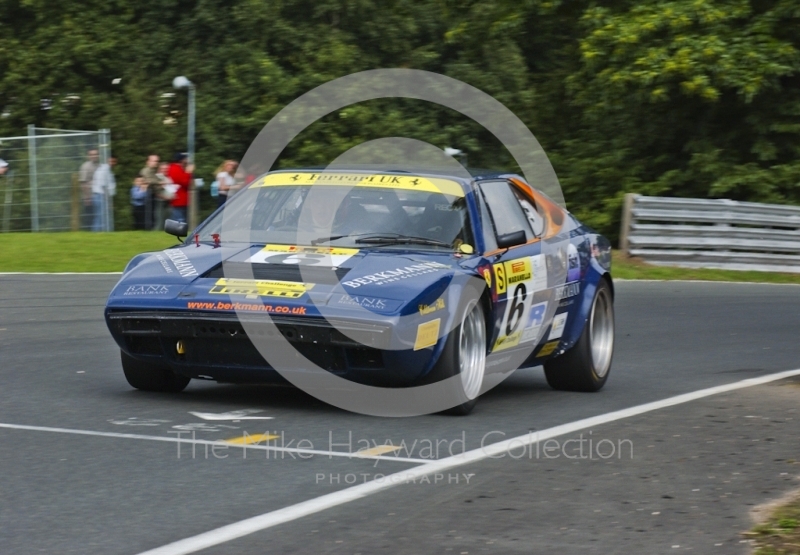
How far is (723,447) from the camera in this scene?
712 cm

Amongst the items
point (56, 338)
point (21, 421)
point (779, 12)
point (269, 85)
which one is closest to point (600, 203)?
point (779, 12)

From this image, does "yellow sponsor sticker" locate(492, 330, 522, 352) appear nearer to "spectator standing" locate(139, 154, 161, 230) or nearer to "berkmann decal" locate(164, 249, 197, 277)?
"berkmann decal" locate(164, 249, 197, 277)

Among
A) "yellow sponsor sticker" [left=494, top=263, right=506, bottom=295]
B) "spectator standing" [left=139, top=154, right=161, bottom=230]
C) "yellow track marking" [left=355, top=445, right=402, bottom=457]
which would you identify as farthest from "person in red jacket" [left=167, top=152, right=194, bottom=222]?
"yellow track marking" [left=355, top=445, right=402, bottom=457]

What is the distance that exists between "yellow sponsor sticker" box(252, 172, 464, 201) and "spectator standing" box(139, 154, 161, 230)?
54.4ft

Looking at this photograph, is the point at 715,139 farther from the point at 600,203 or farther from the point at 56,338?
the point at 56,338

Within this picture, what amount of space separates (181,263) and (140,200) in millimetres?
17541

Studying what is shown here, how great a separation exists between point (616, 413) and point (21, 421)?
3.48m

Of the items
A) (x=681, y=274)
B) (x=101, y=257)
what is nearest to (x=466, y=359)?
(x=101, y=257)

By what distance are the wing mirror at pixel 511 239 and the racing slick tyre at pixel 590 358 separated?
1402 millimetres

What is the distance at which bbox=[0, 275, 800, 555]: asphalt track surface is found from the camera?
5.07 m

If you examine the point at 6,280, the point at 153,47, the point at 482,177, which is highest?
the point at 153,47

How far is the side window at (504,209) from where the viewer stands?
8766 millimetres

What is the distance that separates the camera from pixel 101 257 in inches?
763

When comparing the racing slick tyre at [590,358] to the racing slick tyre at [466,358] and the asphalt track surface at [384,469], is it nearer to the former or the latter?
the asphalt track surface at [384,469]
